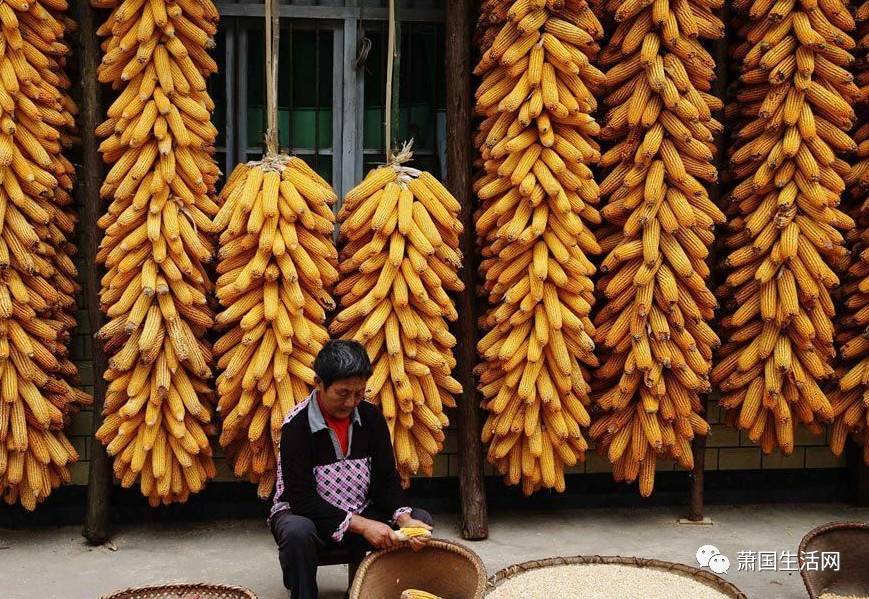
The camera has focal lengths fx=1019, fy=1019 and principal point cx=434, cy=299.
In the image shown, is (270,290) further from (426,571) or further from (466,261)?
(426,571)

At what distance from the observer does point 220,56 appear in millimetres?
5203

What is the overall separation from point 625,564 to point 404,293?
1507 mm

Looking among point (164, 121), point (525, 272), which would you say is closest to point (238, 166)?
point (164, 121)

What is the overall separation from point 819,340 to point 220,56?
331cm

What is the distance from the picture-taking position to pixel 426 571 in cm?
380

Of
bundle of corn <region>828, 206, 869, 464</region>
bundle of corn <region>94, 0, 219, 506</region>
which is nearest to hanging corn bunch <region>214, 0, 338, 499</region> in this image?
bundle of corn <region>94, 0, 219, 506</region>

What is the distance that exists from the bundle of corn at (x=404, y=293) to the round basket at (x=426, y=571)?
0.97 meters

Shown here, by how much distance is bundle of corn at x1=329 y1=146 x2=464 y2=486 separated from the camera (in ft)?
15.1

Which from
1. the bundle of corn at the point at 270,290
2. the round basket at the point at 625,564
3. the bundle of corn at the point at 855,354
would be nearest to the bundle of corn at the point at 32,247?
the bundle of corn at the point at 270,290

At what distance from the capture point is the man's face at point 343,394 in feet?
11.7

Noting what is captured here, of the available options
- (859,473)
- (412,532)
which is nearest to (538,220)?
(412,532)

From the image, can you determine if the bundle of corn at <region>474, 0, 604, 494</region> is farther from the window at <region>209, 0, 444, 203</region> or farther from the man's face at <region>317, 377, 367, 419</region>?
the man's face at <region>317, 377, 367, 419</region>

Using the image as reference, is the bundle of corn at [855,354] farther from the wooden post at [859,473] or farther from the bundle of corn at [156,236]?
the bundle of corn at [156,236]

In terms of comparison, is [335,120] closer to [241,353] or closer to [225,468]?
[241,353]
